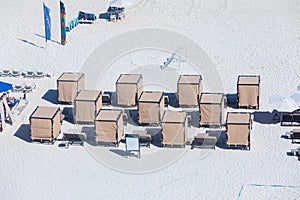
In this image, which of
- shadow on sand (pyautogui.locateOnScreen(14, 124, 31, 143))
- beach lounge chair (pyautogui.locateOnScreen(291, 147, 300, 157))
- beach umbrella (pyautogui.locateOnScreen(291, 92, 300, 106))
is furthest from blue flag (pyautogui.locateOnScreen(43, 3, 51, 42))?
beach lounge chair (pyautogui.locateOnScreen(291, 147, 300, 157))

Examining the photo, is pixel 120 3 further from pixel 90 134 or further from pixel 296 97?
pixel 296 97

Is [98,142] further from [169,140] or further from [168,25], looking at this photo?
[168,25]

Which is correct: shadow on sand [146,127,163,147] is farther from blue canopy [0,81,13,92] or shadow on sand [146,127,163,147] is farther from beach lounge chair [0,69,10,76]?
beach lounge chair [0,69,10,76]

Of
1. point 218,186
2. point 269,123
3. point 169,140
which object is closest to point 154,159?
point 169,140

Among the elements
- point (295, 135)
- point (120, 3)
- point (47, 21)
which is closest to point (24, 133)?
point (47, 21)

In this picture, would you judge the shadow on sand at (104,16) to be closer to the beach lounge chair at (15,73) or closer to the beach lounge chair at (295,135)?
the beach lounge chair at (15,73)

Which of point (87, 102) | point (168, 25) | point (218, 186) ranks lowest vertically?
point (218, 186)
